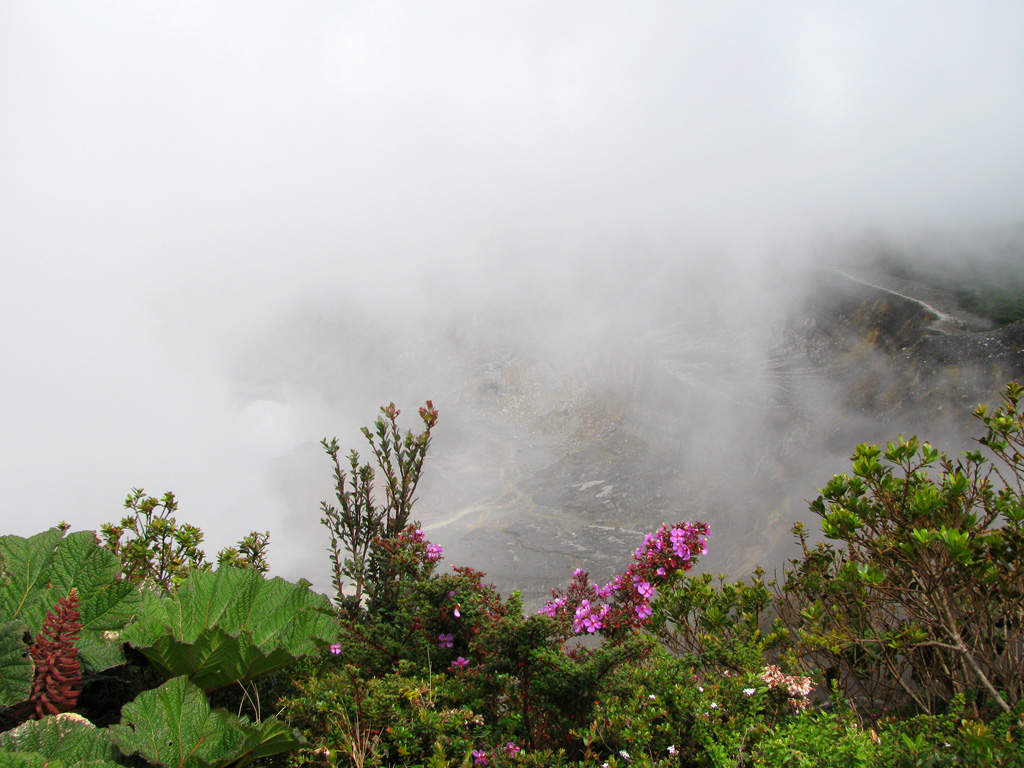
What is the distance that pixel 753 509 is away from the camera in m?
10.1

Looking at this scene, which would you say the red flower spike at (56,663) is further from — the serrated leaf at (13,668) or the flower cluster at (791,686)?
the flower cluster at (791,686)

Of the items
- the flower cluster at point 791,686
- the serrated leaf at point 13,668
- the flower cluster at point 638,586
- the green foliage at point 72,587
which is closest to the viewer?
the serrated leaf at point 13,668

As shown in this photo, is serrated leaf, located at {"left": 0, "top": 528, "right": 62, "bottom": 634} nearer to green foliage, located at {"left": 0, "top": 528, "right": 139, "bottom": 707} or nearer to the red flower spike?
green foliage, located at {"left": 0, "top": 528, "right": 139, "bottom": 707}

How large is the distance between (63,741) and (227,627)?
0.66 m

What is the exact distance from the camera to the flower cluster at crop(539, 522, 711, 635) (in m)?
2.94

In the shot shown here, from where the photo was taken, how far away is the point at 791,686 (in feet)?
7.59

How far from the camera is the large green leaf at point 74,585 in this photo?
1818 millimetres

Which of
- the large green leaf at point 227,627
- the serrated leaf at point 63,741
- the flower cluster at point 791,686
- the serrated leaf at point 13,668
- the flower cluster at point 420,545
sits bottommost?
the serrated leaf at point 63,741

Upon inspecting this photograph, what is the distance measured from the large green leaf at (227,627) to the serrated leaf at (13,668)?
31 centimetres

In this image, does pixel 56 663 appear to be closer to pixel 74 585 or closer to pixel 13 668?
pixel 13 668

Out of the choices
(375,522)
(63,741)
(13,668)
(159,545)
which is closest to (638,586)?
(375,522)

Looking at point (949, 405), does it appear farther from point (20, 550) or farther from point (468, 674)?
point (20, 550)

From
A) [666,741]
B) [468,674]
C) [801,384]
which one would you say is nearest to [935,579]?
[666,741]

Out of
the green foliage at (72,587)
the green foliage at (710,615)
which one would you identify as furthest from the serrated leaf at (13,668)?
the green foliage at (710,615)
